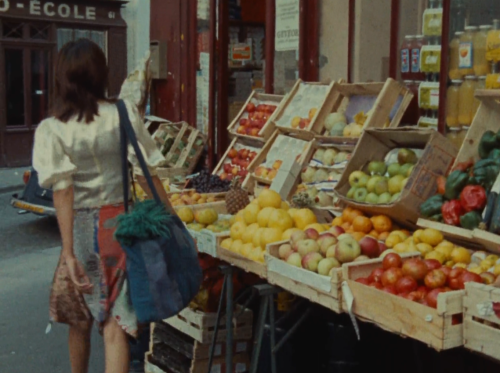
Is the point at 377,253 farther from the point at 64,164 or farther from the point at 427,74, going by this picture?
the point at 427,74

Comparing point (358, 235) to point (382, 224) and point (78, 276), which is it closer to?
point (382, 224)

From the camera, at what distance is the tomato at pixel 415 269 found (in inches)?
146

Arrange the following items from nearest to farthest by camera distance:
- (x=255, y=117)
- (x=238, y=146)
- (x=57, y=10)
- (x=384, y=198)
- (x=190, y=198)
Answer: (x=384, y=198)
(x=190, y=198)
(x=255, y=117)
(x=238, y=146)
(x=57, y=10)

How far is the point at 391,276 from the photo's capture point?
3682 mm

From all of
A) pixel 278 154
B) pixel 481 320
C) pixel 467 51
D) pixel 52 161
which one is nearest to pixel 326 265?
pixel 481 320

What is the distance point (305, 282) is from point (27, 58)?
1571cm

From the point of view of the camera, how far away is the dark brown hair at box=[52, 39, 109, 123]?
4043 mm

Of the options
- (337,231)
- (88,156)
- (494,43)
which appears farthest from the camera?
(494,43)

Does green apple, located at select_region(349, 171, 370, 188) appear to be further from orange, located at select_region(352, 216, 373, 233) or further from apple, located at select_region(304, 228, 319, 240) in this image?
apple, located at select_region(304, 228, 319, 240)

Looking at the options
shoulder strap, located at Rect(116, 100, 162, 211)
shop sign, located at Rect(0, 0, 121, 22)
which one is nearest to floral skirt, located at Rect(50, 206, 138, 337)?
shoulder strap, located at Rect(116, 100, 162, 211)

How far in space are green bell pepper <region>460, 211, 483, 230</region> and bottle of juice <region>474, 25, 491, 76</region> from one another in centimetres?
185

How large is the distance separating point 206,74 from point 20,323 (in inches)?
163

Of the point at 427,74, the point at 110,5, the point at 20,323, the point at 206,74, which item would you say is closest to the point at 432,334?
the point at 427,74

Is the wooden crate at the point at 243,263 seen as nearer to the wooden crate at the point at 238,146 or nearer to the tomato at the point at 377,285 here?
the tomato at the point at 377,285
